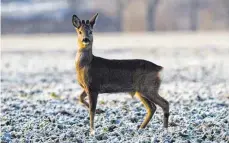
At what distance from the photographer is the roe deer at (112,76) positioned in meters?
9.52

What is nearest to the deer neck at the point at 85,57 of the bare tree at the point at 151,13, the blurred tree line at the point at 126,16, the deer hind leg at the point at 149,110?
the deer hind leg at the point at 149,110

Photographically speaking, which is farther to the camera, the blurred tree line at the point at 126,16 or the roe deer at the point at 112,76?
the blurred tree line at the point at 126,16

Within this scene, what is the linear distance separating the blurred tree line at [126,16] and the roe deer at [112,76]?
58.4m

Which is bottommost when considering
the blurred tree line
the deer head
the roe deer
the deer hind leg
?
the blurred tree line

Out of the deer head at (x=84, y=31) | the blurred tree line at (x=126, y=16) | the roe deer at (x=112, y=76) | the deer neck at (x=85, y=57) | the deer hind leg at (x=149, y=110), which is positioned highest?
the deer head at (x=84, y=31)

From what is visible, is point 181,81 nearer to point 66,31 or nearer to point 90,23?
point 90,23

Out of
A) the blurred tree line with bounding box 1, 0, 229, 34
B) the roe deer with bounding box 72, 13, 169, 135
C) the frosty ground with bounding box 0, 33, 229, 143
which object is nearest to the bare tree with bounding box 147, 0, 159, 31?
the blurred tree line with bounding box 1, 0, 229, 34

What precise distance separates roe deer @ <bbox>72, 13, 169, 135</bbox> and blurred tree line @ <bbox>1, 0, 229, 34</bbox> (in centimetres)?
5839

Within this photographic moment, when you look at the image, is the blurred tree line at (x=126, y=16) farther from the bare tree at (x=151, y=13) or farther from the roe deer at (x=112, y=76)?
the roe deer at (x=112, y=76)

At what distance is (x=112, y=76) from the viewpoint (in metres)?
9.68

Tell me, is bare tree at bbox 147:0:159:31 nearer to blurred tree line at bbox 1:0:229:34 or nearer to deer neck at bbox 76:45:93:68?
blurred tree line at bbox 1:0:229:34

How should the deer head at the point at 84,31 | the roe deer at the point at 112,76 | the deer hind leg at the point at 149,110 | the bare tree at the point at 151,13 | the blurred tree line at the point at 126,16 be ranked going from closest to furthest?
1. the deer head at the point at 84,31
2. the roe deer at the point at 112,76
3. the deer hind leg at the point at 149,110
4. the blurred tree line at the point at 126,16
5. the bare tree at the point at 151,13

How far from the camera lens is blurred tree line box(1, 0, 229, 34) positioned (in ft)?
235

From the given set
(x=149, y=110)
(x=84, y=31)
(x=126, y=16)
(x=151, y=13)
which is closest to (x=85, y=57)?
(x=84, y=31)
